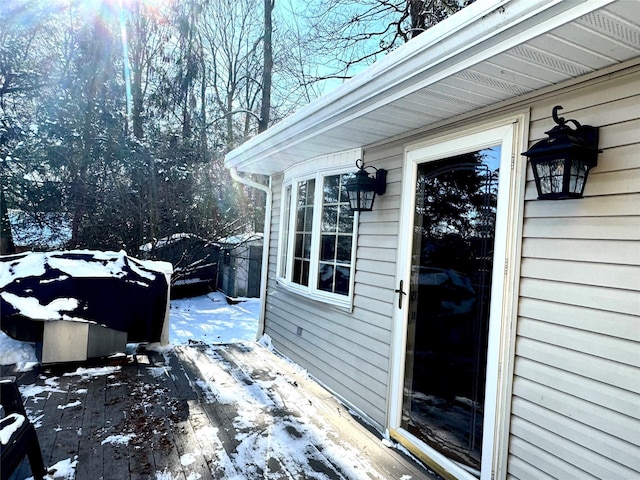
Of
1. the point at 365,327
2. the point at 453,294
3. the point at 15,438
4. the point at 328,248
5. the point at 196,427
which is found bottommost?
the point at 196,427

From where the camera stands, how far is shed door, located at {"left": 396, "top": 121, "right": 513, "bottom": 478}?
218 cm

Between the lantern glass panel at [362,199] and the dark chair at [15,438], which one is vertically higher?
the lantern glass panel at [362,199]

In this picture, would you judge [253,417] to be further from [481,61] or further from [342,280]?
[481,61]

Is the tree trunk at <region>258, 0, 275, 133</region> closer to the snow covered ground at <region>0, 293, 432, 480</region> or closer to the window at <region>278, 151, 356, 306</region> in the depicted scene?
the window at <region>278, 151, 356, 306</region>

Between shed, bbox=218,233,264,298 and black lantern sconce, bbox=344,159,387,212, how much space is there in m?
5.76

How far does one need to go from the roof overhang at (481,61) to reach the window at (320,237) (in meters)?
0.97

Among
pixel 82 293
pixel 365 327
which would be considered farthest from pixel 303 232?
pixel 82 293

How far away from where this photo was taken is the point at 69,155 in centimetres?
771

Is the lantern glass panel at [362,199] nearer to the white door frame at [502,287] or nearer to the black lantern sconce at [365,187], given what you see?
the black lantern sconce at [365,187]

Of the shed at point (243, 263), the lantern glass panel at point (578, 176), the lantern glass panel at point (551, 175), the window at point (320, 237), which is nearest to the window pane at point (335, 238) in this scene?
the window at point (320, 237)

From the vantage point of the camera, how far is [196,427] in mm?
2762

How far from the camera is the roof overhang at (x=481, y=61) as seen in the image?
1.36m

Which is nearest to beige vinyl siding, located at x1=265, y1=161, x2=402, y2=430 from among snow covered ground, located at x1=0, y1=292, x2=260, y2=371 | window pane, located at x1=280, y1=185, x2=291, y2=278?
window pane, located at x1=280, y1=185, x2=291, y2=278

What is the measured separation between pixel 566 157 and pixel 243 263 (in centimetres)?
765
